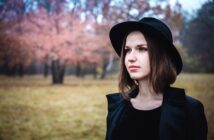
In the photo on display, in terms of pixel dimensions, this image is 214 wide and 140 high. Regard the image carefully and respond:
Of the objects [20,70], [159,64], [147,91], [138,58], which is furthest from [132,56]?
[20,70]

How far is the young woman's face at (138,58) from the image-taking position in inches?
56.0

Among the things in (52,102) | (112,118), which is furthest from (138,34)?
(52,102)

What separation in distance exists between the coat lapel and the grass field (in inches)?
48.4

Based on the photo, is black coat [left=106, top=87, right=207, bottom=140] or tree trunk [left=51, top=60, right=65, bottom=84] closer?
black coat [left=106, top=87, right=207, bottom=140]

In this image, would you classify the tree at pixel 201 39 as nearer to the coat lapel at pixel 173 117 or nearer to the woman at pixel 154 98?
the woman at pixel 154 98

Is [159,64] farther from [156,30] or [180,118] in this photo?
[180,118]

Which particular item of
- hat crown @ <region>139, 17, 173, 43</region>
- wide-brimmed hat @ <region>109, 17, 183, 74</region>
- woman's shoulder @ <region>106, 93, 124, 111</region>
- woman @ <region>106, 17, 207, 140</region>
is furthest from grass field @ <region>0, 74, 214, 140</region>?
hat crown @ <region>139, 17, 173, 43</region>

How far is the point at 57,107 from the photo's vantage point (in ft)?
8.49

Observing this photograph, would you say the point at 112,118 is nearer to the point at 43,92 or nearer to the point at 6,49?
the point at 43,92

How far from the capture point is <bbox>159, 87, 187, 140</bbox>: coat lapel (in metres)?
1.32

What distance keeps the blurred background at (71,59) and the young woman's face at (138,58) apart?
1.22m

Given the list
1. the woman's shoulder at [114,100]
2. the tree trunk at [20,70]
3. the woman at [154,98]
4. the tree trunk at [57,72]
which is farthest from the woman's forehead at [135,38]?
the tree trunk at [20,70]

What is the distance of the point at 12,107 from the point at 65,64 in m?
0.71

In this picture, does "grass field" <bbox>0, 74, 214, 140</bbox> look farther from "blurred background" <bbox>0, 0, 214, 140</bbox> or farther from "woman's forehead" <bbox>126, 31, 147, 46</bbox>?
"woman's forehead" <bbox>126, 31, 147, 46</bbox>
